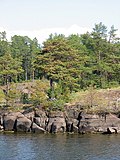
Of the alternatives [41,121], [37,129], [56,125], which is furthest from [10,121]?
[56,125]

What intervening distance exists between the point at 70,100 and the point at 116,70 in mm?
16618

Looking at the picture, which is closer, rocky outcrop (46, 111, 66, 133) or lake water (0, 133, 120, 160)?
lake water (0, 133, 120, 160)

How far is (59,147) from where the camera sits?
1702 inches

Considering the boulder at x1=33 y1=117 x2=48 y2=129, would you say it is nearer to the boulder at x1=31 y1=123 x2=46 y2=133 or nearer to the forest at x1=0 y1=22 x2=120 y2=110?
the boulder at x1=31 y1=123 x2=46 y2=133

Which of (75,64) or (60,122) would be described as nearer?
(60,122)

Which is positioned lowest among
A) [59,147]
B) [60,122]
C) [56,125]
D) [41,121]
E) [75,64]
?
[59,147]

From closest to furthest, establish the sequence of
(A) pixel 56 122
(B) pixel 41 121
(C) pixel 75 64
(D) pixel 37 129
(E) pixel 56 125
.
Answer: (E) pixel 56 125
(D) pixel 37 129
(A) pixel 56 122
(B) pixel 41 121
(C) pixel 75 64

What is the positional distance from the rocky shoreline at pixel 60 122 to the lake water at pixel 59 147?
2745mm

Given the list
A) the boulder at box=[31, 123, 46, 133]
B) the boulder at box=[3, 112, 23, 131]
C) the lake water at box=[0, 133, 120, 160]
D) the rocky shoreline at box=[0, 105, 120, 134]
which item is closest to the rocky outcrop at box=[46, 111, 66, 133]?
the rocky shoreline at box=[0, 105, 120, 134]

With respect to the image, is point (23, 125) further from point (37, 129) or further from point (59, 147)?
point (59, 147)

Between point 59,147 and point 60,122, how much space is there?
13.3m

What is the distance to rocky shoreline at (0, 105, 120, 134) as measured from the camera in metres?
55.5

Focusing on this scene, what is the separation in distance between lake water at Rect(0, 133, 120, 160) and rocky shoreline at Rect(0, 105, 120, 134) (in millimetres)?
2745

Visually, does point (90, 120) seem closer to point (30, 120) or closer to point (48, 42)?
point (30, 120)
